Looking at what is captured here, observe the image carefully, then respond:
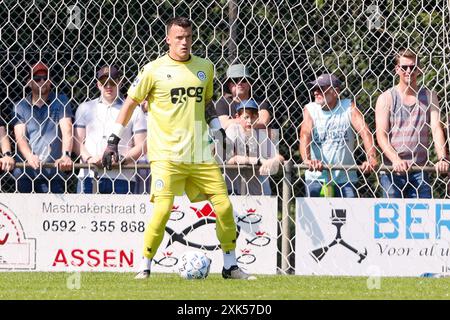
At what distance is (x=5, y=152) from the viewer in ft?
40.7

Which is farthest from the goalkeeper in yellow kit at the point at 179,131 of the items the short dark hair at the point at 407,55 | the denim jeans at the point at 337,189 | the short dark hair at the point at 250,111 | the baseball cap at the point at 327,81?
the short dark hair at the point at 407,55

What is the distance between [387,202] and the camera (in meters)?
12.3

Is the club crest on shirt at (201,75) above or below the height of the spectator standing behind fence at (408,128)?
above

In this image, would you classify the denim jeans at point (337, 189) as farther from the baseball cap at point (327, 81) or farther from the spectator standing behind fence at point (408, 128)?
the baseball cap at point (327, 81)

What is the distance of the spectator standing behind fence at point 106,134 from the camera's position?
40.9 feet

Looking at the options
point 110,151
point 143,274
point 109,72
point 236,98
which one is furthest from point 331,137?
point 143,274

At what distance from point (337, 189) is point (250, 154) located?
2.79ft

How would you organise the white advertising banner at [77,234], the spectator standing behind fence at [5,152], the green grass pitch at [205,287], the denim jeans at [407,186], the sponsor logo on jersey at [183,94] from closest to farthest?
the green grass pitch at [205,287]
the sponsor logo on jersey at [183,94]
the white advertising banner at [77,234]
the spectator standing behind fence at [5,152]
the denim jeans at [407,186]

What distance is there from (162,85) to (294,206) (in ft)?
6.62

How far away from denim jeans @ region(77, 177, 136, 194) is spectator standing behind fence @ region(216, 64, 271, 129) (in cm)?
104

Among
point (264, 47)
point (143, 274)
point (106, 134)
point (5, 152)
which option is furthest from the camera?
point (264, 47)

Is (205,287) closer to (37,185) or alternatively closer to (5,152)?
(37,185)

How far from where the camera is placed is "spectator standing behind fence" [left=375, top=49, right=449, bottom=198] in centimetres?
1248
